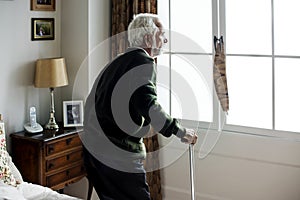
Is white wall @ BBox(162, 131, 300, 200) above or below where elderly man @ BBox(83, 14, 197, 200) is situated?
below

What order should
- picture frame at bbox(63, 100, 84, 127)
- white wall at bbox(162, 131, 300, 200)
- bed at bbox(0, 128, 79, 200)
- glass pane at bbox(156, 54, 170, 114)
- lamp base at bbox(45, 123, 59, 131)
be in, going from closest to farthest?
bed at bbox(0, 128, 79, 200)
white wall at bbox(162, 131, 300, 200)
lamp base at bbox(45, 123, 59, 131)
picture frame at bbox(63, 100, 84, 127)
glass pane at bbox(156, 54, 170, 114)

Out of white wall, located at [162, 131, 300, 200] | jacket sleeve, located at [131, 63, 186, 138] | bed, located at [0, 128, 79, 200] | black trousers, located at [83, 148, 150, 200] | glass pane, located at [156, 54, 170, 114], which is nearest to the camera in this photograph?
jacket sleeve, located at [131, 63, 186, 138]

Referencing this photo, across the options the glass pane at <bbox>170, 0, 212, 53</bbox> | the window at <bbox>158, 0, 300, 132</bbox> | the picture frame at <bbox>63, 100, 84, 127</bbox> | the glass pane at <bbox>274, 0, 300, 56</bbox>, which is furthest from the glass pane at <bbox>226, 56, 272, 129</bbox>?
the picture frame at <bbox>63, 100, 84, 127</bbox>

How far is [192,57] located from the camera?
3.74 metres

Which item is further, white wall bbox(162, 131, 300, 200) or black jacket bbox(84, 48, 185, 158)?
white wall bbox(162, 131, 300, 200)

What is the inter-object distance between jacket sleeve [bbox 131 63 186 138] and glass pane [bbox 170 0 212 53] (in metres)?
1.44

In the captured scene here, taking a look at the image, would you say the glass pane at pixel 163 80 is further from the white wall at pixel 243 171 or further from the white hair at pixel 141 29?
the white hair at pixel 141 29

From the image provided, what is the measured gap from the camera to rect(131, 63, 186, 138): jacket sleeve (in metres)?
2.28

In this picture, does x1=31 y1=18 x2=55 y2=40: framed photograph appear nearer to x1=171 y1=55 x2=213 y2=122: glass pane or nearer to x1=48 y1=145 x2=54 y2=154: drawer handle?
x1=48 y1=145 x2=54 y2=154: drawer handle

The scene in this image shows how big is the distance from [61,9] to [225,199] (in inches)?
85.6

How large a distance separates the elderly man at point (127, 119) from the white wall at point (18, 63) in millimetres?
1147

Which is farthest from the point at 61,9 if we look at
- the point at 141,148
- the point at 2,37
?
the point at 141,148

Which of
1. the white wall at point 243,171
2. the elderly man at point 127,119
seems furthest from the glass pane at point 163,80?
the elderly man at point 127,119

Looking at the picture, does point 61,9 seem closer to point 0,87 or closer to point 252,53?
point 0,87
